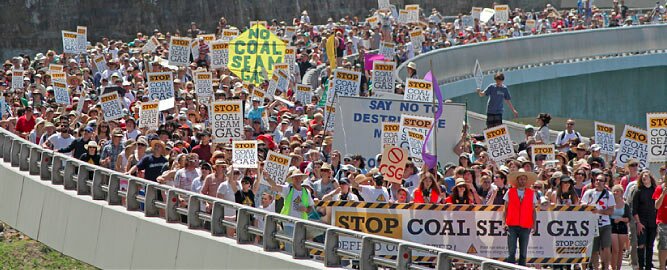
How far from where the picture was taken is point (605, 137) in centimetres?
2505

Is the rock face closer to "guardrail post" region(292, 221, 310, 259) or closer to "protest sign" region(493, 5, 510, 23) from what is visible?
"protest sign" region(493, 5, 510, 23)

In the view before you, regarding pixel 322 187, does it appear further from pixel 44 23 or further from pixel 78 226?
pixel 44 23

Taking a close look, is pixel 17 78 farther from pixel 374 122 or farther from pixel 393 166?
pixel 393 166

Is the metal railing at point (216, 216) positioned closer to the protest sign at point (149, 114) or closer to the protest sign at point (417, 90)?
the protest sign at point (149, 114)

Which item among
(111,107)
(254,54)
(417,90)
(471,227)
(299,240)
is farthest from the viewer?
(254,54)

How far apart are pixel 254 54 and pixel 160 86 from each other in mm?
5885

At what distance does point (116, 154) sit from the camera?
72.3 feet

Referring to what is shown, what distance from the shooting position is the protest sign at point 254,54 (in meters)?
33.8

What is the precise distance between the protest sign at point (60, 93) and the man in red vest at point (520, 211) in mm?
13190

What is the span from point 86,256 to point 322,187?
4439 mm

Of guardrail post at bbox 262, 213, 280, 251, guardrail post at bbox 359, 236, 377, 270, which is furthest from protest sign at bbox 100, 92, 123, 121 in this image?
guardrail post at bbox 359, 236, 377, 270

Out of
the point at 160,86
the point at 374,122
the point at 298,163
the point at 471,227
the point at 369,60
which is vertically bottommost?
the point at 471,227

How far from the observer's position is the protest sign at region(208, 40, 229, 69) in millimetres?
33688

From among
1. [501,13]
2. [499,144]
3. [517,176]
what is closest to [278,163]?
[517,176]
